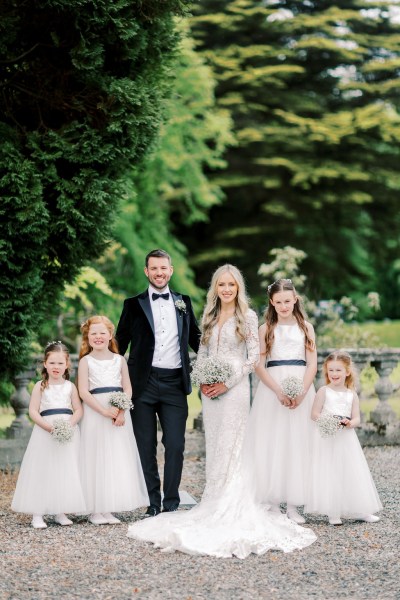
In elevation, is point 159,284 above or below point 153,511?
above

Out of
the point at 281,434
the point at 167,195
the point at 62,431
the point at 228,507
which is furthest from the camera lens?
the point at 167,195

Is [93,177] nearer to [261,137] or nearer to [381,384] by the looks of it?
[381,384]

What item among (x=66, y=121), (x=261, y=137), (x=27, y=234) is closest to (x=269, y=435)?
(x=27, y=234)

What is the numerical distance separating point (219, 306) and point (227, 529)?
1.49 metres

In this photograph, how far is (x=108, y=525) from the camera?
6.15 meters

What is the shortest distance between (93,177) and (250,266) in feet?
48.6

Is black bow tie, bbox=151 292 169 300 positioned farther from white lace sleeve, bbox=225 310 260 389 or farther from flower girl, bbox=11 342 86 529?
flower girl, bbox=11 342 86 529

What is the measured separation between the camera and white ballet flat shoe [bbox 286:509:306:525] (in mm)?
6215

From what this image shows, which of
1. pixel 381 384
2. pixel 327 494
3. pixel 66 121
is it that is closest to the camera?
pixel 327 494

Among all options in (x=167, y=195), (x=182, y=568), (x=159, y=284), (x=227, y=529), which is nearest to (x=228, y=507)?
(x=227, y=529)

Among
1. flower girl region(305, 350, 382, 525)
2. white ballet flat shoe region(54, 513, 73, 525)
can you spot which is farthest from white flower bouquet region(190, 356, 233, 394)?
white ballet flat shoe region(54, 513, 73, 525)

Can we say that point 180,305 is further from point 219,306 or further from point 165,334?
point 219,306

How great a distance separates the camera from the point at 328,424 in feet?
20.1

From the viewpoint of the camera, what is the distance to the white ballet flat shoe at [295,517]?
6215 mm
